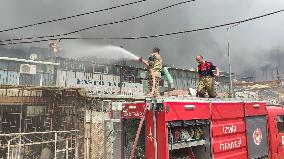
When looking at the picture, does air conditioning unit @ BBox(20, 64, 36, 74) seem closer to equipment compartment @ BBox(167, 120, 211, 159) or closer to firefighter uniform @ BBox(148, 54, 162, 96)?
firefighter uniform @ BBox(148, 54, 162, 96)

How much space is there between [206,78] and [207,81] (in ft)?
0.39

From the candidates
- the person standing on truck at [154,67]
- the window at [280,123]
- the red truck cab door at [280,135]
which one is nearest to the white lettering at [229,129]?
the person standing on truck at [154,67]

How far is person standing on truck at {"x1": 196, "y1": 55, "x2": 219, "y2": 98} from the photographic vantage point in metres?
10.6

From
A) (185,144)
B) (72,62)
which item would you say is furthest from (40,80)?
(185,144)

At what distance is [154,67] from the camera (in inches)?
370

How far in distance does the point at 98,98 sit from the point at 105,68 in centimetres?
2368

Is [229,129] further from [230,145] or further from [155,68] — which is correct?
[155,68]

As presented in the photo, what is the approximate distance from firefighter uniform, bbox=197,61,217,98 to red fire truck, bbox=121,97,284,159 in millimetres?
1209

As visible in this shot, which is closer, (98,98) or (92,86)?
(98,98)

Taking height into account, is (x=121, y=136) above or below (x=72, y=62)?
below

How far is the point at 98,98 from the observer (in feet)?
73.8

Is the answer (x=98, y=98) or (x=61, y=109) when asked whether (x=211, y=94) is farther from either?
(x=61, y=109)

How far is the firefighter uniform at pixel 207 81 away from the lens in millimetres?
10586

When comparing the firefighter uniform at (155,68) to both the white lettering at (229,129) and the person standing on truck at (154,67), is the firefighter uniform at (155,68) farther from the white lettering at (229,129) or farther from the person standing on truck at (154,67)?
the white lettering at (229,129)
